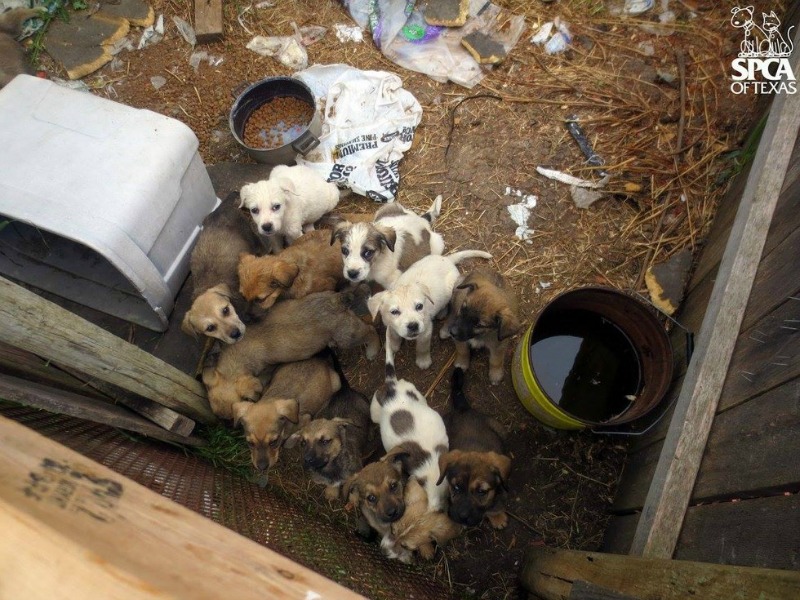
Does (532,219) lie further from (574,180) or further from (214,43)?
(214,43)

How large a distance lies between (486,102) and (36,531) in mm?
5259

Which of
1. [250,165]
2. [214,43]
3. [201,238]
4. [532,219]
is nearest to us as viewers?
[201,238]

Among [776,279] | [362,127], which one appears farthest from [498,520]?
[362,127]

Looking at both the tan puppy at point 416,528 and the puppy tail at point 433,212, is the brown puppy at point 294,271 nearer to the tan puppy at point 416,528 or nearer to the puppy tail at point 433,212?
the puppy tail at point 433,212

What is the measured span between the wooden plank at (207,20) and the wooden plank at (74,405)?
4.52 meters

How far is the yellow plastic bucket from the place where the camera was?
335 centimetres

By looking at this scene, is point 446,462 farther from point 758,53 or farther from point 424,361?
point 758,53

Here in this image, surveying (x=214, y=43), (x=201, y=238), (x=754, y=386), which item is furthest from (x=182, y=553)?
(x=214, y=43)

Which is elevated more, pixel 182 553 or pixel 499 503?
pixel 182 553

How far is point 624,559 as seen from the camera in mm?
2301

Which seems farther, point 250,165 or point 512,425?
point 250,165

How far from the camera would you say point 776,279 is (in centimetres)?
268

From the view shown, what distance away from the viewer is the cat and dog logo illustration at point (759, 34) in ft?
16.1

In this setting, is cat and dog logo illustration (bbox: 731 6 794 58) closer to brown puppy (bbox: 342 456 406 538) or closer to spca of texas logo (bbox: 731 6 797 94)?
spca of texas logo (bbox: 731 6 797 94)
